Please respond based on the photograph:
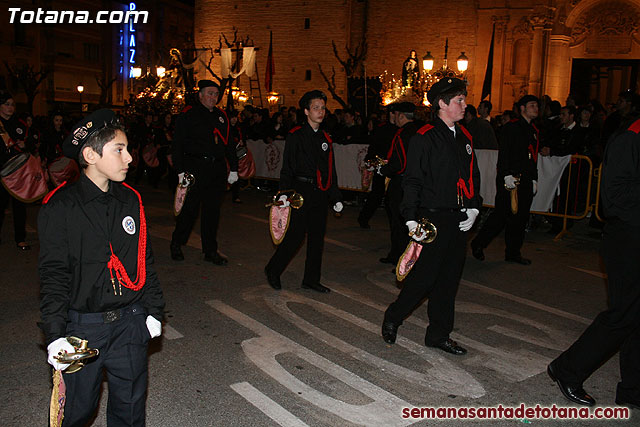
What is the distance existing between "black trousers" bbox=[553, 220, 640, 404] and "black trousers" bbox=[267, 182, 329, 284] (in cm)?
318

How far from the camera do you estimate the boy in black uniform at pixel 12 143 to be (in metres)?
8.21

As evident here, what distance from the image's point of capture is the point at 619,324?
151 inches

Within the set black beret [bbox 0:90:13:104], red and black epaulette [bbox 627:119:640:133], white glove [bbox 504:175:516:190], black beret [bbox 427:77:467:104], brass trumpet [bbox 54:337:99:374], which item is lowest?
brass trumpet [bbox 54:337:99:374]

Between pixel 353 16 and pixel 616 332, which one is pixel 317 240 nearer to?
pixel 616 332

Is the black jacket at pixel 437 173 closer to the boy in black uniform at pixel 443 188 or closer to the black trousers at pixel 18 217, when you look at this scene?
the boy in black uniform at pixel 443 188

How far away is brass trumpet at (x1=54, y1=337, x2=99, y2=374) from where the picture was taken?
102 inches

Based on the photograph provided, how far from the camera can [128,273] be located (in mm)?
2953

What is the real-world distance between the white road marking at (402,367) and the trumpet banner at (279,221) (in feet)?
2.57

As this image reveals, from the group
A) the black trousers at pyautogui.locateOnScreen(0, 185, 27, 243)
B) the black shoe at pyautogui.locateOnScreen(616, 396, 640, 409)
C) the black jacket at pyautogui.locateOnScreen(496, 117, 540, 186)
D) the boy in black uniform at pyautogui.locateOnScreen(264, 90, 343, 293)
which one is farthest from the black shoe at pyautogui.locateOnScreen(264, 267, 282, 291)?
the black trousers at pyautogui.locateOnScreen(0, 185, 27, 243)

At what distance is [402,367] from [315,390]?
82 centimetres

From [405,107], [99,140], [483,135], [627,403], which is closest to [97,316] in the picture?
[99,140]

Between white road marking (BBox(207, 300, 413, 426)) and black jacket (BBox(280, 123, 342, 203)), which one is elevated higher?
black jacket (BBox(280, 123, 342, 203))

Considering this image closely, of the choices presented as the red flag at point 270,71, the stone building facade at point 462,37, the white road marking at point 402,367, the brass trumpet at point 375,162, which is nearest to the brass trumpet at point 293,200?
the white road marking at point 402,367

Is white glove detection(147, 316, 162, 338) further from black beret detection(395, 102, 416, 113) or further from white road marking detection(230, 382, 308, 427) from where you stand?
black beret detection(395, 102, 416, 113)
